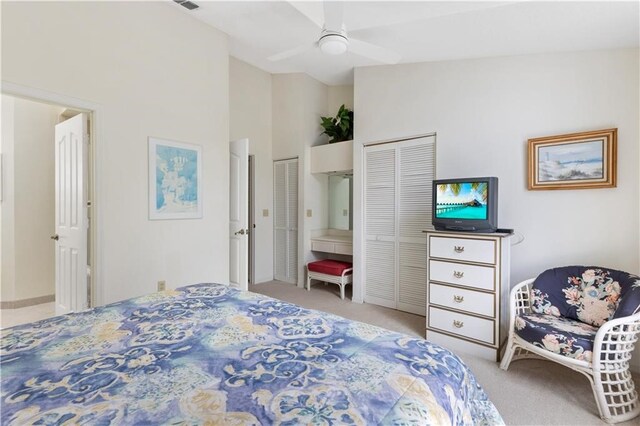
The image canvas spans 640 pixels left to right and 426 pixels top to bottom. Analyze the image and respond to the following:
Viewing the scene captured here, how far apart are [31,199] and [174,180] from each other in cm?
215

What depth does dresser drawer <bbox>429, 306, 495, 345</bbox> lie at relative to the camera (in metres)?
2.55

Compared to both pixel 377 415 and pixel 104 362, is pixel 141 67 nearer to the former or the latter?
pixel 104 362

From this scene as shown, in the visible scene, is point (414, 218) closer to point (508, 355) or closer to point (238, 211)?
point (508, 355)

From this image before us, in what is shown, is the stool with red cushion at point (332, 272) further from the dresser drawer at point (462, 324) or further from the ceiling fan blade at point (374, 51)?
the ceiling fan blade at point (374, 51)

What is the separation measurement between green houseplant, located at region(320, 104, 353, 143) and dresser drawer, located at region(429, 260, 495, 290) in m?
2.48

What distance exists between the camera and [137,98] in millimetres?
2842

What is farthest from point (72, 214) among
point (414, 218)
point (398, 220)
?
point (414, 218)

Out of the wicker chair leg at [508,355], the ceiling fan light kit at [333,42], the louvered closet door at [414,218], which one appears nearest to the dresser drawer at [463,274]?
the wicker chair leg at [508,355]

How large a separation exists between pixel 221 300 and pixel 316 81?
4170 mm

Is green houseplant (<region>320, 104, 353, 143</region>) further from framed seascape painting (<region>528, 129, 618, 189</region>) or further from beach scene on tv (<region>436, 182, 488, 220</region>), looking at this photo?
framed seascape painting (<region>528, 129, 618, 189</region>)

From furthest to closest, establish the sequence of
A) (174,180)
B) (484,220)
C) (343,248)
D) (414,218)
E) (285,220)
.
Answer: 1. (285,220)
2. (343,248)
3. (414,218)
4. (174,180)
5. (484,220)

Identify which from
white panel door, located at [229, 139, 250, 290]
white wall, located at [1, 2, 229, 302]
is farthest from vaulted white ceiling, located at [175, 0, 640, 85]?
white panel door, located at [229, 139, 250, 290]

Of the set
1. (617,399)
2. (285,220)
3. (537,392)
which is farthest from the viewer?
(285,220)

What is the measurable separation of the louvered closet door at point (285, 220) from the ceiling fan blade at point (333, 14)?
281cm
